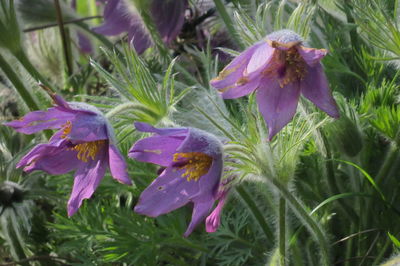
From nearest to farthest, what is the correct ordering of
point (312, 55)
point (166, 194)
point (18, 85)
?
point (312, 55) < point (166, 194) < point (18, 85)

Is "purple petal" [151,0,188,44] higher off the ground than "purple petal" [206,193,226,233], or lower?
higher

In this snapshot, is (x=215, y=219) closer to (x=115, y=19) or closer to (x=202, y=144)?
(x=202, y=144)

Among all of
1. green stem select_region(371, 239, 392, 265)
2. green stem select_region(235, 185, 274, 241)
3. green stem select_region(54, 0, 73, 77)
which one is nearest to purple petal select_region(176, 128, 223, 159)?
green stem select_region(235, 185, 274, 241)

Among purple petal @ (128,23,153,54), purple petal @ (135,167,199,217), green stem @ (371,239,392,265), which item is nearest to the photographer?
purple petal @ (135,167,199,217)

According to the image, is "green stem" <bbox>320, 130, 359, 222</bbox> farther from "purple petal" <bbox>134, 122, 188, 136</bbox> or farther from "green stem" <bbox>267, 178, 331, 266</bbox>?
"purple petal" <bbox>134, 122, 188, 136</bbox>

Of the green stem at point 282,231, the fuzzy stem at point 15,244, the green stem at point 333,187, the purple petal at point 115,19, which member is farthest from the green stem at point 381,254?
the purple petal at point 115,19

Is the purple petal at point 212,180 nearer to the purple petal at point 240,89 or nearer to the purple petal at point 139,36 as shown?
the purple petal at point 240,89

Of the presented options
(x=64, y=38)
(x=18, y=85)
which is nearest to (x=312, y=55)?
(x=18, y=85)
